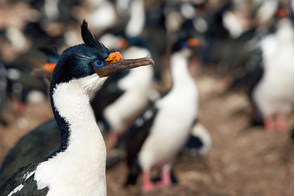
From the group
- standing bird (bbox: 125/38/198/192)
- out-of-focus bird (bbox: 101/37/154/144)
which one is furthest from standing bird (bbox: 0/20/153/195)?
out-of-focus bird (bbox: 101/37/154/144)

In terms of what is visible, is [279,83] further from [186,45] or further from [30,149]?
[30,149]

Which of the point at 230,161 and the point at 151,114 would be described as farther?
the point at 230,161

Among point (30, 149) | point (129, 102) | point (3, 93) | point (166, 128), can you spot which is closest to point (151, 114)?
point (166, 128)

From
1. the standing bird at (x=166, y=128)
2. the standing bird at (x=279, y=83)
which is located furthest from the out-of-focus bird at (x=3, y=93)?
the standing bird at (x=279, y=83)

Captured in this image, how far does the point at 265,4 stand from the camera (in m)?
18.5

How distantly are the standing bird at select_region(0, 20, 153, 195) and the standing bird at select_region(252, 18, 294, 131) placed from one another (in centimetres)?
629

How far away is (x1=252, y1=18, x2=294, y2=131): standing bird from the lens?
8.48 m

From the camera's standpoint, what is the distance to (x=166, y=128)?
21.5ft

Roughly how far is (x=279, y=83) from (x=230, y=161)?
1902mm

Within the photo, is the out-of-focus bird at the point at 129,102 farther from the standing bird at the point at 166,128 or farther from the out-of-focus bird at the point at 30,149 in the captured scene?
the out-of-focus bird at the point at 30,149

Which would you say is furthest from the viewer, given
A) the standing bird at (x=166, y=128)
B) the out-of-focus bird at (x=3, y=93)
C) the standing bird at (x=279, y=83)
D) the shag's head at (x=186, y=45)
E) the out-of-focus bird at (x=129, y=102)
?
the out-of-focus bird at (x=3, y=93)

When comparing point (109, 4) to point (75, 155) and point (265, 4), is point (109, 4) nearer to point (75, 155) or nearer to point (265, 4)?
point (265, 4)

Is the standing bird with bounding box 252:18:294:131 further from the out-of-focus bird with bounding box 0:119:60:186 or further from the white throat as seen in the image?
the white throat

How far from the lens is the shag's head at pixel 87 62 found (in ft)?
9.58
